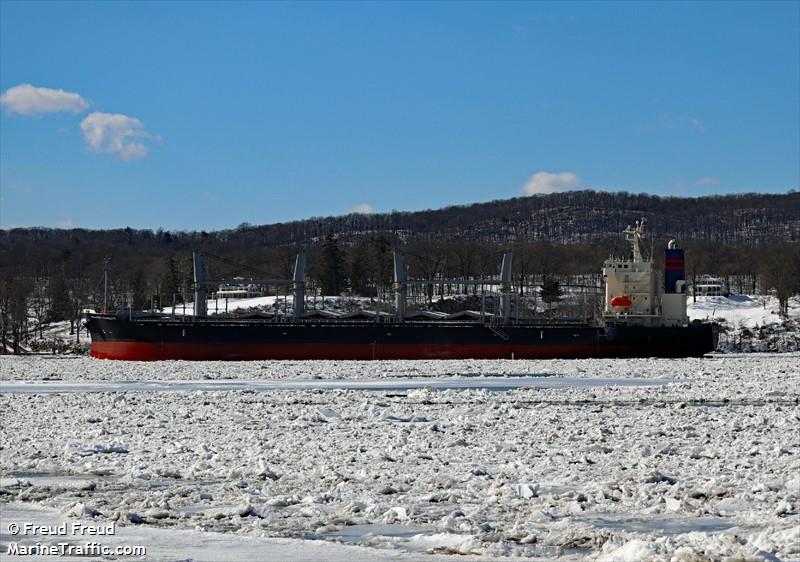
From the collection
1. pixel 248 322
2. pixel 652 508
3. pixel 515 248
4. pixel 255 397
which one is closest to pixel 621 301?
pixel 248 322

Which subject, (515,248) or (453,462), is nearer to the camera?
(453,462)

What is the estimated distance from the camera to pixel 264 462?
1202cm

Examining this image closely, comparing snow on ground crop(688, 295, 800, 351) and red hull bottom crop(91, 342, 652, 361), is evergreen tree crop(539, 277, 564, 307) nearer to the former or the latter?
snow on ground crop(688, 295, 800, 351)

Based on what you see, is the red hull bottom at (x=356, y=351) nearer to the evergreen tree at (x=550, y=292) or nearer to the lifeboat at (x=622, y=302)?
the lifeboat at (x=622, y=302)

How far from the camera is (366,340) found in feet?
156

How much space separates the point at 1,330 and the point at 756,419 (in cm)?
6779

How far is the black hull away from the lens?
4722cm

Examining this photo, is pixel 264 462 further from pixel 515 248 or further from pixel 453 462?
pixel 515 248

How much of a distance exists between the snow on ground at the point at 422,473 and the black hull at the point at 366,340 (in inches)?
1006

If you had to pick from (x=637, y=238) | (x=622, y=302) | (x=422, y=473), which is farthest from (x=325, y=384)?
(x=637, y=238)

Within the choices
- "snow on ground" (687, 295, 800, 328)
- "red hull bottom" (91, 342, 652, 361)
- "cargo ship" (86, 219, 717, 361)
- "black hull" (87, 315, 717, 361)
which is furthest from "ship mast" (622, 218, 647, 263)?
"snow on ground" (687, 295, 800, 328)

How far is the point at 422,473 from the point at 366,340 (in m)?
36.3

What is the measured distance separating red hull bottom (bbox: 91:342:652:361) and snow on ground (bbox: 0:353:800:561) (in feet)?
83.4

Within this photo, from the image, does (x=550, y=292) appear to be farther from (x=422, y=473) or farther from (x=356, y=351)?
(x=422, y=473)
